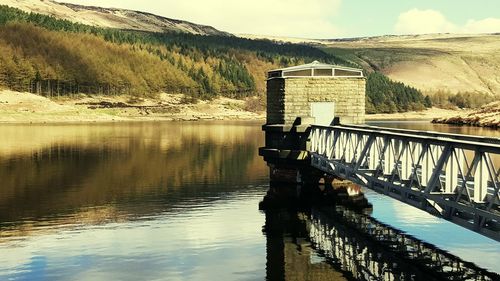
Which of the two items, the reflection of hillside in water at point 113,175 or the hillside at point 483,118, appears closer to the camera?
the reflection of hillside in water at point 113,175

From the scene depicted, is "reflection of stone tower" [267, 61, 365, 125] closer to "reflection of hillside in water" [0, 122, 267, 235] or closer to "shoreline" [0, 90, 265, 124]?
"reflection of hillside in water" [0, 122, 267, 235]

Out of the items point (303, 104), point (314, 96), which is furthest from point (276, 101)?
point (314, 96)

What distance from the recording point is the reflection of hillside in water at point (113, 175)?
34.4 metres

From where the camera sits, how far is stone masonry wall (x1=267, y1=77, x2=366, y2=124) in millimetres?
40906

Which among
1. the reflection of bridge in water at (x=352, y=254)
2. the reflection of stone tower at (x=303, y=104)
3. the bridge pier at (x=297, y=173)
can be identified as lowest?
the reflection of bridge in water at (x=352, y=254)

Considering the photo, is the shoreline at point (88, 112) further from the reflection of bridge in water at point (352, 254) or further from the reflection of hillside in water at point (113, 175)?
the reflection of bridge in water at point (352, 254)

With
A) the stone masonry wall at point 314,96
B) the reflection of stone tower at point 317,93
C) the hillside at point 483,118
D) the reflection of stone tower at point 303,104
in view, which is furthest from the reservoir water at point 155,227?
the hillside at point 483,118

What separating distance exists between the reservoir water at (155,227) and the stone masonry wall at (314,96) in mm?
4830

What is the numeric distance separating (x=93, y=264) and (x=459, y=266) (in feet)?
38.1

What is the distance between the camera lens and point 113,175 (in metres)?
46.4

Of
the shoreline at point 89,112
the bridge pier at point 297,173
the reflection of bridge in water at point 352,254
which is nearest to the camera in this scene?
the reflection of bridge in water at point 352,254

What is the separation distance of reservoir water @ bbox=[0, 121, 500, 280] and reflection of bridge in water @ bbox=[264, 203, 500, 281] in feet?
0.43

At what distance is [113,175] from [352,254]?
25.4m

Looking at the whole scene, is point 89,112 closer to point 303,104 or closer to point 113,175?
point 113,175
